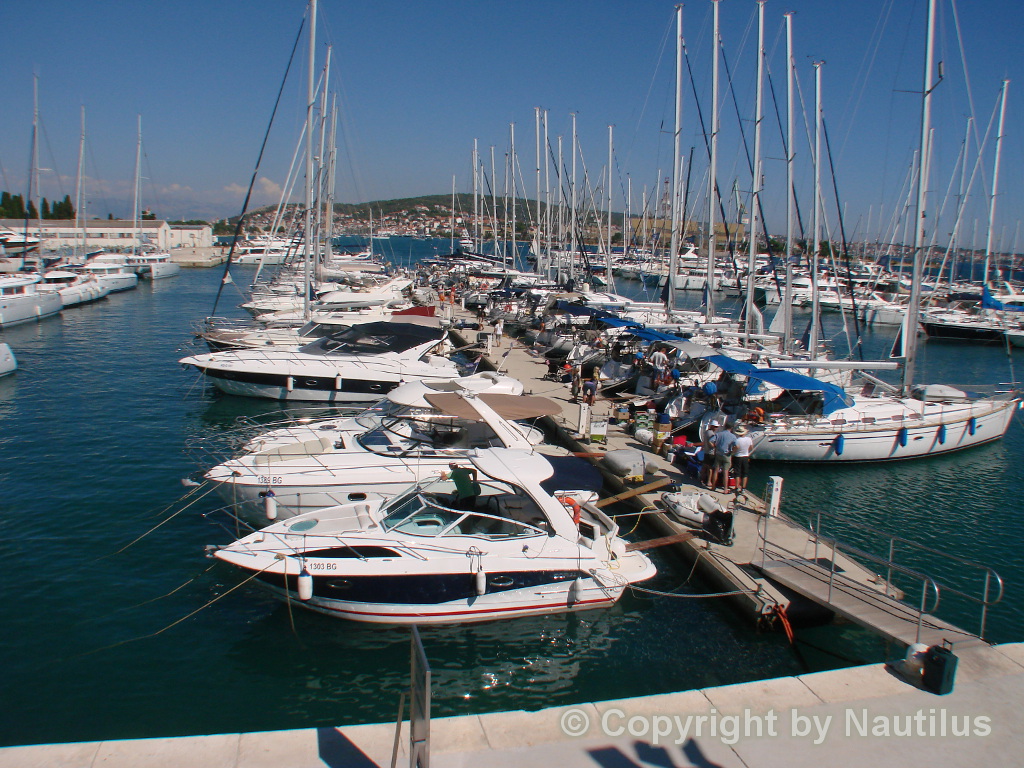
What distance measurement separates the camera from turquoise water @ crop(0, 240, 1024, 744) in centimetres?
827

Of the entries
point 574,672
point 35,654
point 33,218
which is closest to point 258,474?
point 35,654

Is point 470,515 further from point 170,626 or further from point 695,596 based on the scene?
point 170,626

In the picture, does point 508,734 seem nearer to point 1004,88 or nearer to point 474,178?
point 1004,88

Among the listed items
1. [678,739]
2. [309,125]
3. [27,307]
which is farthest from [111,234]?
[678,739]

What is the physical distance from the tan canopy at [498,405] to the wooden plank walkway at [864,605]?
5.97m

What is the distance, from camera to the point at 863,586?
9.71m

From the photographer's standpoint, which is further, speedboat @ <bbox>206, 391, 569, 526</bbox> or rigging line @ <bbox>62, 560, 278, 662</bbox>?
speedboat @ <bbox>206, 391, 569, 526</bbox>

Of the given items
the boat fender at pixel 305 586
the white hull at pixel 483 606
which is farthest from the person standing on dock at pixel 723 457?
the boat fender at pixel 305 586

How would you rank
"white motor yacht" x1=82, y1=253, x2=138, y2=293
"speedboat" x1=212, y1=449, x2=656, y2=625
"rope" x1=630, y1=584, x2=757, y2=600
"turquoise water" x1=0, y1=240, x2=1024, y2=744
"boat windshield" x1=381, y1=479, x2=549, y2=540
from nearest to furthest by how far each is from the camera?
"turquoise water" x1=0, y1=240, x2=1024, y2=744 < "speedboat" x1=212, y1=449, x2=656, y2=625 < "boat windshield" x1=381, y1=479, x2=549, y2=540 < "rope" x1=630, y1=584, x2=757, y2=600 < "white motor yacht" x1=82, y1=253, x2=138, y2=293

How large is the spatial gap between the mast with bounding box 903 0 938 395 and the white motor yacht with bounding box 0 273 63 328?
45.7m

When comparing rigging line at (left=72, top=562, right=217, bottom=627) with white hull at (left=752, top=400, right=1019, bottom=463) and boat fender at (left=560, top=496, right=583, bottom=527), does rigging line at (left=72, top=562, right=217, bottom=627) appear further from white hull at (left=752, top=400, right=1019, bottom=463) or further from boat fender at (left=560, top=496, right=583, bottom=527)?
white hull at (left=752, top=400, right=1019, bottom=463)

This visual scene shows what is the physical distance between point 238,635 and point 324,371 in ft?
44.8

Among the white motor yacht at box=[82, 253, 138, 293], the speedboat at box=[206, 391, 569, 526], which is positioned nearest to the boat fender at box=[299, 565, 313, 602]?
the speedboat at box=[206, 391, 569, 526]

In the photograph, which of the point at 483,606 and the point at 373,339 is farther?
the point at 373,339
